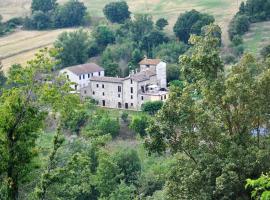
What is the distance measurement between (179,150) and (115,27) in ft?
166

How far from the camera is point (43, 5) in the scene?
74000mm

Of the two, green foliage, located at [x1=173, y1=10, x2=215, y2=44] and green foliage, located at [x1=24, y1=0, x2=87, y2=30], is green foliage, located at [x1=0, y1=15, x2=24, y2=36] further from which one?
green foliage, located at [x1=173, y1=10, x2=215, y2=44]

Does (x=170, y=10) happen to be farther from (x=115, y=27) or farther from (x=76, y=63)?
(x=76, y=63)

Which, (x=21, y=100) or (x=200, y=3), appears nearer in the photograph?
(x=21, y=100)

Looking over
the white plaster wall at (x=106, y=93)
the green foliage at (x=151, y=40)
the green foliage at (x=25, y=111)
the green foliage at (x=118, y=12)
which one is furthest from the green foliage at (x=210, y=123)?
the green foliage at (x=118, y=12)

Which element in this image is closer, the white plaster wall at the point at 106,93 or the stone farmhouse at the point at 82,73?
the white plaster wall at the point at 106,93

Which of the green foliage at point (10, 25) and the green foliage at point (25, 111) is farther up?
the green foliage at point (25, 111)

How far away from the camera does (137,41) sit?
63688 mm

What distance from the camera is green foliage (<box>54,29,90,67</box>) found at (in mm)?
59500

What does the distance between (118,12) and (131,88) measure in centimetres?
2251

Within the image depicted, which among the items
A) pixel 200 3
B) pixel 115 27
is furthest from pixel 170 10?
pixel 115 27

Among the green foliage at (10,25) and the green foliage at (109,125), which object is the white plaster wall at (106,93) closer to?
the green foliage at (109,125)

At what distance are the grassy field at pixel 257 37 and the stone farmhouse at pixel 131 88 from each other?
394 inches

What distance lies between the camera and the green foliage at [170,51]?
58344 millimetres
